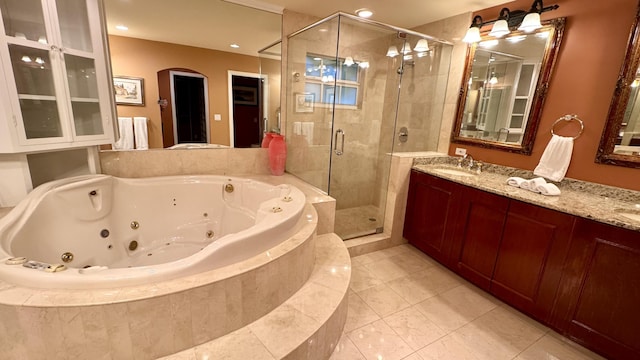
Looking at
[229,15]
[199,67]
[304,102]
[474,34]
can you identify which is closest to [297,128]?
[304,102]

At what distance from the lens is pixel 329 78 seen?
2.85 m

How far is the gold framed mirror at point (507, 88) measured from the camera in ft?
6.80

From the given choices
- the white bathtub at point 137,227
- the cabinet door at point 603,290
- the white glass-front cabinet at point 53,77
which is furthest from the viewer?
the white glass-front cabinet at point 53,77

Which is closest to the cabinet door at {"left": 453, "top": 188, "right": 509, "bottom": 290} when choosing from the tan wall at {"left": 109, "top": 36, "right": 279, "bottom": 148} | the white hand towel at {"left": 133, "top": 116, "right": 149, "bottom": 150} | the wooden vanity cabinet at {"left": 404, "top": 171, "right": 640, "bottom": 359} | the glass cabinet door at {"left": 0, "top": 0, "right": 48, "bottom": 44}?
the wooden vanity cabinet at {"left": 404, "top": 171, "right": 640, "bottom": 359}

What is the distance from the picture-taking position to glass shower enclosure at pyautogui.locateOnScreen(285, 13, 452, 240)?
2748 mm

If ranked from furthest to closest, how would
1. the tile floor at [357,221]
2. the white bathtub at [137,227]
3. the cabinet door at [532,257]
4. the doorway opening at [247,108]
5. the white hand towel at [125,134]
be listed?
the tile floor at [357,221]
the doorway opening at [247,108]
the white hand towel at [125,134]
the cabinet door at [532,257]
the white bathtub at [137,227]

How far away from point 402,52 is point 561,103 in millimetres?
1509

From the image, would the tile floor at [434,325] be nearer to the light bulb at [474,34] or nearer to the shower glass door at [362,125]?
the shower glass door at [362,125]

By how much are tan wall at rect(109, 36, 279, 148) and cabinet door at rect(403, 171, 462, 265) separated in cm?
197

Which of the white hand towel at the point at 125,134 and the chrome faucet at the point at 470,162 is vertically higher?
the white hand towel at the point at 125,134

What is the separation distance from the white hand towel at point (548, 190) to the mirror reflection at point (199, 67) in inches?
94.5

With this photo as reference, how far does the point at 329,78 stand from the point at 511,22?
165 cm

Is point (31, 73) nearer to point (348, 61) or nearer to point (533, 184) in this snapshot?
point (348, 61)

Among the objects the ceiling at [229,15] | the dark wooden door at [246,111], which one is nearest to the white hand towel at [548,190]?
the ceiling at [229,15]
